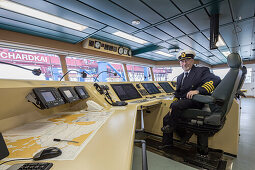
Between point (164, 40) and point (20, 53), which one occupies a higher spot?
point (164, 40)

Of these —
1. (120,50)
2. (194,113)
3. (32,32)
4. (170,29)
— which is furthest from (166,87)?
(32,32)

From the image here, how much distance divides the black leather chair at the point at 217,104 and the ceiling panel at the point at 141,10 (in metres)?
1.85

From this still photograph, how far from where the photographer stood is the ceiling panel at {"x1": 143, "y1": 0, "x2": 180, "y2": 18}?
93.0 inches

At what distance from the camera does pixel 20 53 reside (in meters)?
3.67

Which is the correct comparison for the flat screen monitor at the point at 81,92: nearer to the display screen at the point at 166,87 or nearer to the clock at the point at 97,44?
the display screen at the point at 166,87

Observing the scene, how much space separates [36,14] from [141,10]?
2172 mm

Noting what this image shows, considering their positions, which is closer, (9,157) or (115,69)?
(9,157)

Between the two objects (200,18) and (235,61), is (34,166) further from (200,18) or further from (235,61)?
(200,18)

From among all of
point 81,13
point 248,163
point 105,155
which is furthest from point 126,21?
point 248,163

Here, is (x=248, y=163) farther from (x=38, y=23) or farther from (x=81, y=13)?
(x=38, y=23)

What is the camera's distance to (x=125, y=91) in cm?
238

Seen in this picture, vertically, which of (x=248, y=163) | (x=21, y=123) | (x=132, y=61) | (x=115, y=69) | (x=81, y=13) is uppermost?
(x=81, y=13)

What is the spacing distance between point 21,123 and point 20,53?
3.64 meters

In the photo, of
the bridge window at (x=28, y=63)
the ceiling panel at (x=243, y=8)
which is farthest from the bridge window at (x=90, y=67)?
the ceiling panel at (x=243, y=8)
